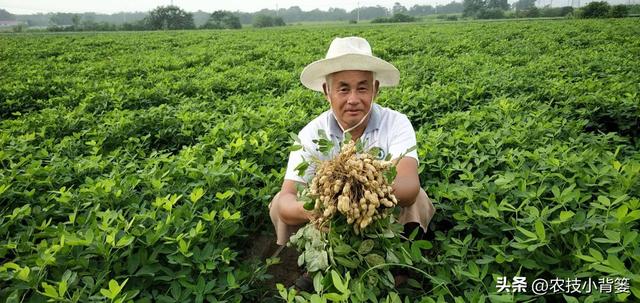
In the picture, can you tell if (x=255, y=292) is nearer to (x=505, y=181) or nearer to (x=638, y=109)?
(x=505, y=181)

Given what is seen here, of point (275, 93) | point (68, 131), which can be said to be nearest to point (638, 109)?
point (275, 93)

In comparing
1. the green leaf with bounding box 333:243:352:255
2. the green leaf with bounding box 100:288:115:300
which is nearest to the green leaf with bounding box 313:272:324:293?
the green leaf with bounding box 333:243:352:255

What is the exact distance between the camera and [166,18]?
58188 millimetres

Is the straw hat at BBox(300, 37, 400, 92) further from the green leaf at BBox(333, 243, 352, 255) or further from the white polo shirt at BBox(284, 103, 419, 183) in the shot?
the green leaf at BBox(333, 243, 352, 255)

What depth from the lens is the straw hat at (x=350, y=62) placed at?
2.24 m

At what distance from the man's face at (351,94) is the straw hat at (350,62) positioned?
0.04m

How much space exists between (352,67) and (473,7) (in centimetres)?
8445

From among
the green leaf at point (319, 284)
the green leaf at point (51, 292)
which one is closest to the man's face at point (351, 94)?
the green leaf at point (319, 284)

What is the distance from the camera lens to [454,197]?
2.39 m

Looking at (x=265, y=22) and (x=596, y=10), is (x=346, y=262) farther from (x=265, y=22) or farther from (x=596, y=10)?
(x=265, y=22)

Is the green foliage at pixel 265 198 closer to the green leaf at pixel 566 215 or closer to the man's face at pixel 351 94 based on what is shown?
the green leaf at pixel 566 215

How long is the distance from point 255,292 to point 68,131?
3.49 m

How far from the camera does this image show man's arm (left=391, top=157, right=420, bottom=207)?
1.98 meters

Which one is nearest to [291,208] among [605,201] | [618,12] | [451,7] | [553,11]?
Result: [605,201]
